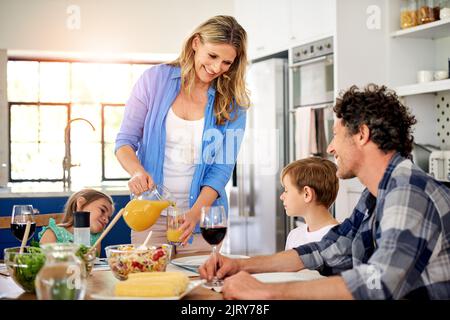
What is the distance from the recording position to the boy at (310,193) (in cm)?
241

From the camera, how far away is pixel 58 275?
1.15 m

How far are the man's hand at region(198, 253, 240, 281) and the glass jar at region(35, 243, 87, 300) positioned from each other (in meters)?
0.43

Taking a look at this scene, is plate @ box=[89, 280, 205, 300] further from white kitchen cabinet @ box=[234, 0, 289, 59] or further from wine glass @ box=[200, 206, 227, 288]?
white kitchen cabinet @ box=[234, 0, 289, 59]

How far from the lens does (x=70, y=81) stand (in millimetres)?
6051

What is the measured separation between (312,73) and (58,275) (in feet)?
11.5

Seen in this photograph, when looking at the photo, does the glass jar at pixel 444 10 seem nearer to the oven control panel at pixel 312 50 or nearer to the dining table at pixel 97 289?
the oven control panel at pixel 312 50

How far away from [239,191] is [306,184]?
2.89 meters

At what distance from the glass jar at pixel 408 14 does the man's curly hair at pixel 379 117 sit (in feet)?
8.54

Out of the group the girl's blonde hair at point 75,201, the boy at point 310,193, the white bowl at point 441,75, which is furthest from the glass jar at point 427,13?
the girl's blonde hair at point 75,201

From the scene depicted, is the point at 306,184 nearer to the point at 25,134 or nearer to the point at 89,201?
the point at 89,201

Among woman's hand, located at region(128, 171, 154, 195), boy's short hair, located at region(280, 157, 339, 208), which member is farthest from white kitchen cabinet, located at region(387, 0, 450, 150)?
woman's hand, located at region(128, 171, 154, 195)

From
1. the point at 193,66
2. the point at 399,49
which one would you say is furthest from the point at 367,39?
the point at 193,66

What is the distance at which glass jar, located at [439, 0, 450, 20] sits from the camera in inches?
148

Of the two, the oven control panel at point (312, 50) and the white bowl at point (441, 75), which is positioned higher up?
the oven control panel at point (312, 50)
